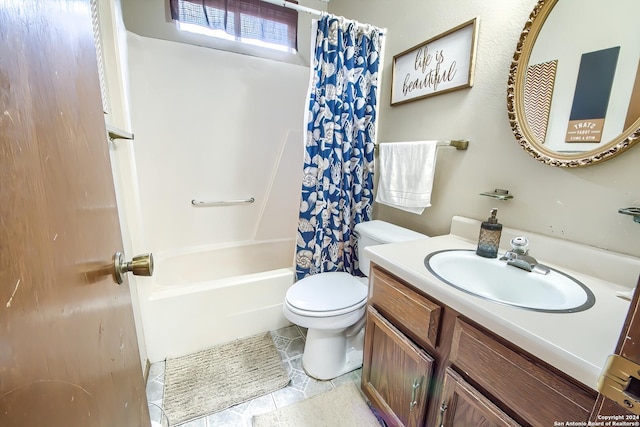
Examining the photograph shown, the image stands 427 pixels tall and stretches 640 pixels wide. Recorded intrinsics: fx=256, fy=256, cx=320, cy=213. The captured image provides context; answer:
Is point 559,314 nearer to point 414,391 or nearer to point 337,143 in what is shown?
point 414,391

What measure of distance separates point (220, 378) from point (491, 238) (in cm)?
147

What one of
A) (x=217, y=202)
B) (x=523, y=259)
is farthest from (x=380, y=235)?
(x=217, y=202)

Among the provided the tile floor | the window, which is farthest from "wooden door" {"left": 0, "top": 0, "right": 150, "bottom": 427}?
the window

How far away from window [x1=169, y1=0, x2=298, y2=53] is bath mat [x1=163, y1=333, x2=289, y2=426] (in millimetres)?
2218

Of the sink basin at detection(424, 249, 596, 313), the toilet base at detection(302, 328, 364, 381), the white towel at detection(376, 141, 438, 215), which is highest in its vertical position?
the white towel at detection(376, 141, 438, 215)

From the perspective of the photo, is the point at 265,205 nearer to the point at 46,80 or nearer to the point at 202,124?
the point at 202,124

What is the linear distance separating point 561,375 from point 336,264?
1235 mm

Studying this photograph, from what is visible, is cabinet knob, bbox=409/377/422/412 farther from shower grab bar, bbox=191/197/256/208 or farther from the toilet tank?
shower grab bar, bbox=191/197/256/208

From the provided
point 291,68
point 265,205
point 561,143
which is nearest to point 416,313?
point 561,143

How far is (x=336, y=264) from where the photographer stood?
66.8 inches

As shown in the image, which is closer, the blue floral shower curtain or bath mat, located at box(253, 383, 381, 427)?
bath mat, located at box(253, 383, 381, 427)

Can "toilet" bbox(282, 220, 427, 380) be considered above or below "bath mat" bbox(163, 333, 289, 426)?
above

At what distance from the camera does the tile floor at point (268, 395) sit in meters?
1.16

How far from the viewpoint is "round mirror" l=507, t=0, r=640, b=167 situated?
76 cm
